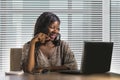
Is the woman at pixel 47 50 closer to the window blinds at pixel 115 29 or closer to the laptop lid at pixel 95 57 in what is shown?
the laptop lid at pixel 95 57

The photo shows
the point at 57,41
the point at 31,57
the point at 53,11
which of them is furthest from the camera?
the point at 53,11

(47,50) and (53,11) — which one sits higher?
(53,11)

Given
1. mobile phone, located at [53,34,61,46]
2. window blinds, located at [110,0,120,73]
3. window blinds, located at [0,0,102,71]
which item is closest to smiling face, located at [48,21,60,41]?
mobile phone, located at [53,34,61,46]

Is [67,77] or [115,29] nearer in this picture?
[67,77]

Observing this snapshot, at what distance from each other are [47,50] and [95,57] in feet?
2.64

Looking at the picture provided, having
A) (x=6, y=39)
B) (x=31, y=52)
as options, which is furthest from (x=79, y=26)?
(x=31, y=52)

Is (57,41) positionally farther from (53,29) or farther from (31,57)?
(31,57)

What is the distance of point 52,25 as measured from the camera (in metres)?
3.14

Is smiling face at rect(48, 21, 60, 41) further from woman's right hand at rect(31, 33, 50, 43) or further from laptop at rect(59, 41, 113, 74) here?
laptop at rect(59, 41, 113, 74)

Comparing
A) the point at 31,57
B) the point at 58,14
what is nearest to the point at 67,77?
the point at 31,57

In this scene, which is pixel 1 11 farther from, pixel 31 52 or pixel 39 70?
pixel 39 70

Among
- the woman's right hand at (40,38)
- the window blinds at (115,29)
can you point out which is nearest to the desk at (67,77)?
the woman's right hand at (40,38)

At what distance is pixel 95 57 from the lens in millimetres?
2557

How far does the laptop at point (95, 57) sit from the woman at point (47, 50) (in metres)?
0.49
